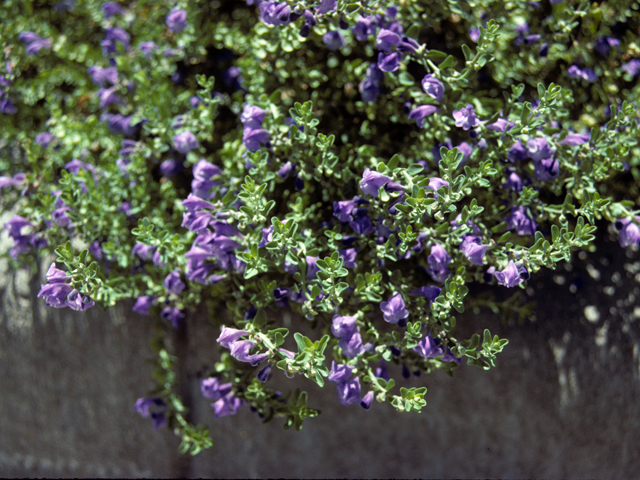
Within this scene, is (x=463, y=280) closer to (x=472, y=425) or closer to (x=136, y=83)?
(x=472, y=425)

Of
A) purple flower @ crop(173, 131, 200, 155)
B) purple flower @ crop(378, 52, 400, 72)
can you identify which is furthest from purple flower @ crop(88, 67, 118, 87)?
purple flower @ crop(378, 52, 400, 72)

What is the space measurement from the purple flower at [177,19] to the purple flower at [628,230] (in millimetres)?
1477

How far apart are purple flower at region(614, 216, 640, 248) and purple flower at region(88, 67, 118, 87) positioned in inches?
65.3

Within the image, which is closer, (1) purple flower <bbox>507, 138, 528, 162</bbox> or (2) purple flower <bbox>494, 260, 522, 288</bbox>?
(2) purple flower <bbox>494, 260, 522, 288</bbox>

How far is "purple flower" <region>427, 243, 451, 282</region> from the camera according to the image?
1.37m

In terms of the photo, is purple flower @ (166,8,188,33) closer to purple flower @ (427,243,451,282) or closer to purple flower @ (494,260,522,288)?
purple flower @ (427,243,451,282)

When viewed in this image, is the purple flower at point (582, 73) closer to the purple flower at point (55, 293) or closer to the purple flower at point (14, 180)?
the purple flower at point (55, 293)

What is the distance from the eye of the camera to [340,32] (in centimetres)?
151

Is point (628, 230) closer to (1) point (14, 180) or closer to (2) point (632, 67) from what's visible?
(2) point (632, 67)

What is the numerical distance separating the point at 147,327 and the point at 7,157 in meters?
0.83

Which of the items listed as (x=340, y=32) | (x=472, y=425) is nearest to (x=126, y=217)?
(x=340, y=32)

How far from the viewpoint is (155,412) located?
6.09 feet

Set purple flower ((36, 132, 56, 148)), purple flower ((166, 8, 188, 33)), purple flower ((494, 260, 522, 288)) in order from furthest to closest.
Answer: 1. purple flower ((36, 132, 56, 148))
2. purple flower ((166, 8, 188, 33))
3. purple flower ((494, 260, 522, 288))

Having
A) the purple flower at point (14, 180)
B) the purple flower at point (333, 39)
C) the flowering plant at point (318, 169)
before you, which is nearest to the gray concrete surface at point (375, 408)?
the flowering plant at point (318, 169)
